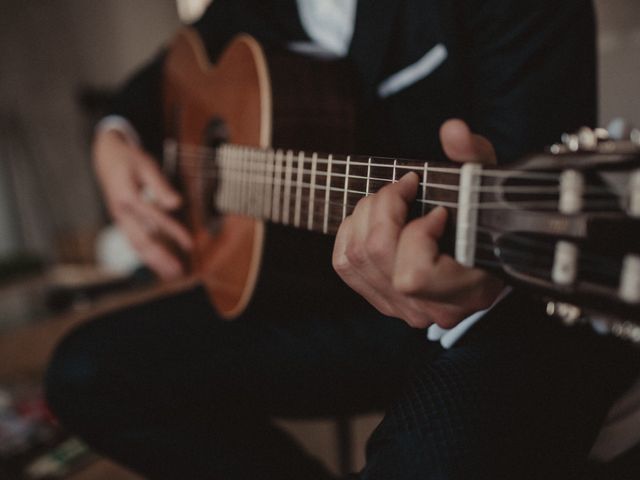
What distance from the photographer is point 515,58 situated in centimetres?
48

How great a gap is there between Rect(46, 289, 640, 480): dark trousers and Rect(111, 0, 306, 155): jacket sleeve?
447 mm

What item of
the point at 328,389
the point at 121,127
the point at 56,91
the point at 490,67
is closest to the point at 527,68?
the point at 490,67

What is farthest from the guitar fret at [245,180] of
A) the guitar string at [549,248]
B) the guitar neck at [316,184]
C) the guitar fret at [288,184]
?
the guitar string at [549,248]

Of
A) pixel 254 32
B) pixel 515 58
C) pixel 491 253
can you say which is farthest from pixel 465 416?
pixel 254 32

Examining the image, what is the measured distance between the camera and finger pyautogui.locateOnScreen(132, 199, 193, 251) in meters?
0.90

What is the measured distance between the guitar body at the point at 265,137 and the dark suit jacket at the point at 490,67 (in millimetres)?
93

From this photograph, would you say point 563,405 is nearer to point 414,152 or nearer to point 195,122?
point 414,152

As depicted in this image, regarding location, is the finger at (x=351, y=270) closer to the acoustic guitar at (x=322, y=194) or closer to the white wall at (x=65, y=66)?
the acoustic guitar at (x=322, y=194)

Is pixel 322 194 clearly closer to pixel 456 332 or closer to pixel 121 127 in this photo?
pixel 456 332

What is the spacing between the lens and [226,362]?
0.69 m

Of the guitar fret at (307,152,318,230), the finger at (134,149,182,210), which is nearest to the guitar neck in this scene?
the guitar fret at (307,152,318,230)

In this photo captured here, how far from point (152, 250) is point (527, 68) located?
77 centimetres

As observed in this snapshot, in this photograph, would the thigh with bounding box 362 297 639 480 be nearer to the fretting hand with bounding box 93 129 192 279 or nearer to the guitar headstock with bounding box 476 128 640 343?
the guitar headstock with bounding box 476 128 640 343

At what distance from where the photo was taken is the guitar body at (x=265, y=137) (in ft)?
1.96
